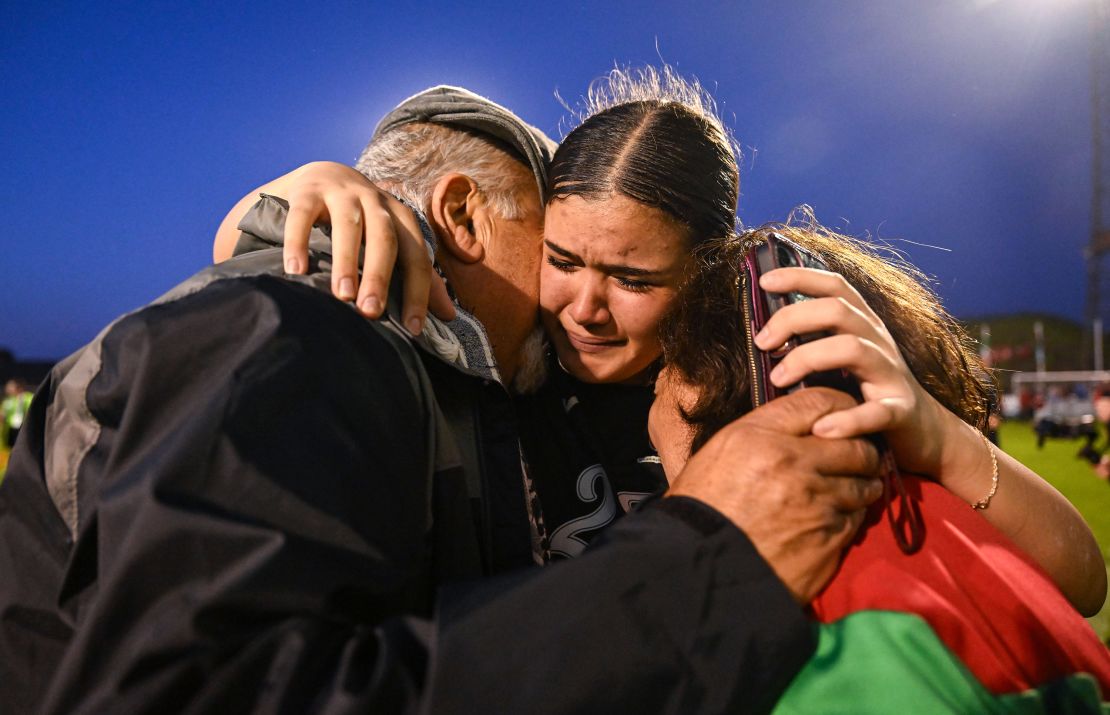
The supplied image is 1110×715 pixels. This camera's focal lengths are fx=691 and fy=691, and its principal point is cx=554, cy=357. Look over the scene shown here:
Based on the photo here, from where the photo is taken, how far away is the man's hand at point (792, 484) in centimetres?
120

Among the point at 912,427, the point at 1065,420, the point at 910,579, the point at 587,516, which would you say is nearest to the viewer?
the point at 910,579

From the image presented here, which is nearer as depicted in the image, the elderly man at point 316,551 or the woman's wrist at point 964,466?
the elderly man at point 316,551

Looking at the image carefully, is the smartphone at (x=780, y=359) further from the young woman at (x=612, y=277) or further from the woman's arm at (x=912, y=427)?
the young woman at (x=612, y=277)

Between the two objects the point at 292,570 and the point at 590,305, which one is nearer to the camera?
the point at 292,570

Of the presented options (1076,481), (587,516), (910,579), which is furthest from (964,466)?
(1076,481)

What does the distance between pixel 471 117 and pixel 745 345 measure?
4.54 ft

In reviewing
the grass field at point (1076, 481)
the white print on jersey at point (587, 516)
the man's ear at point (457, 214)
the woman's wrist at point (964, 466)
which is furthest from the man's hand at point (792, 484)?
the man's ear at point (457, 214)

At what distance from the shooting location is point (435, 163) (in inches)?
98.7

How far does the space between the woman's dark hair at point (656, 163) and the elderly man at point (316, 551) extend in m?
1.34

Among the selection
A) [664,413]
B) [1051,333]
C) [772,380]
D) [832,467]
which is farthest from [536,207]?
[1051,333]

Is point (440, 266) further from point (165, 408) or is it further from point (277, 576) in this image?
point (277, 576)

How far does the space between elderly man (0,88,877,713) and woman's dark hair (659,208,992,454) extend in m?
0.40

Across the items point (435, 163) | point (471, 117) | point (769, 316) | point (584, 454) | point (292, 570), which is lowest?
point (584, 454)

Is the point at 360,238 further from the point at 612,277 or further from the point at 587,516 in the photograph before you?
the point at 587,516
